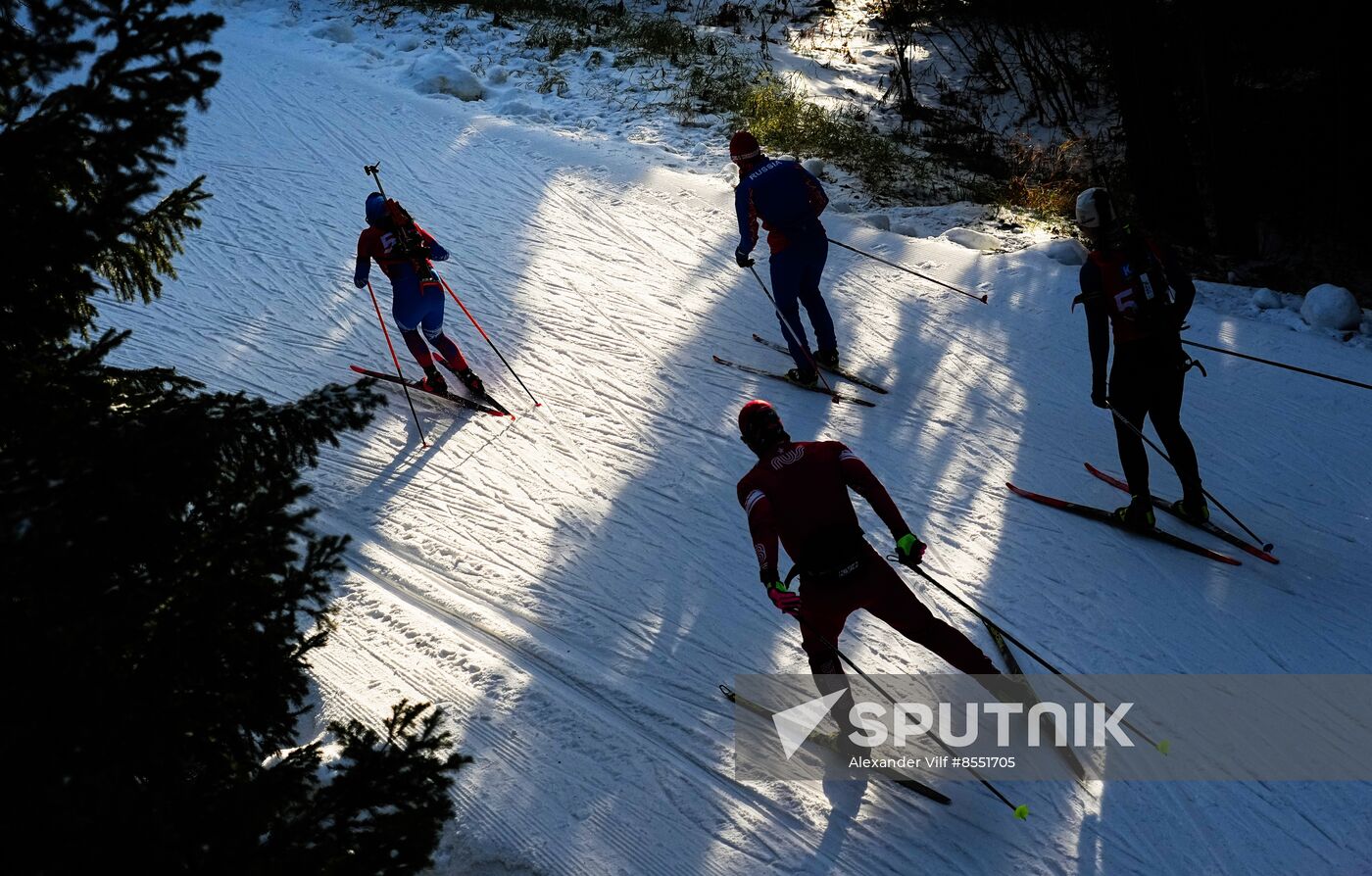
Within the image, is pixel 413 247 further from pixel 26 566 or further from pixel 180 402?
pixel 26 566

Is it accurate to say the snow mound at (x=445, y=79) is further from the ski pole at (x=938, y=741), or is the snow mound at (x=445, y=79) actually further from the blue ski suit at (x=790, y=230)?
the ski pole at (x=938, y=741)

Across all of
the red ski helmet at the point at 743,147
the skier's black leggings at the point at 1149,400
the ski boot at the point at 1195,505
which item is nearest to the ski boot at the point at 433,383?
the red ski helmet at the point at 743,147

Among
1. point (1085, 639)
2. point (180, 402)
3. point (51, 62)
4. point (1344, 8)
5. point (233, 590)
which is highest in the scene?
point (1344, 8)

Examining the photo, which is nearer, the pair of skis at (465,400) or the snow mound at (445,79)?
the pair of skis at (465,400)

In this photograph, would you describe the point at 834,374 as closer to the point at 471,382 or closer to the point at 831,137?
the point at 471,382

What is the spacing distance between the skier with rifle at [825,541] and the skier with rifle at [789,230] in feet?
12.2

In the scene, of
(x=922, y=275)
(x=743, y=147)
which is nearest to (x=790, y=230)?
(x=743, y=147)

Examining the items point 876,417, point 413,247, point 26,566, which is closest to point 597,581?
point 876,417

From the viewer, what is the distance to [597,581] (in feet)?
21.6

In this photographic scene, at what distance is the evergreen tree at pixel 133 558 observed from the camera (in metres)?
2.57

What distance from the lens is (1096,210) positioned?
19.7 ft

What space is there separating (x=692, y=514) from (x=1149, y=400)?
10.1ft

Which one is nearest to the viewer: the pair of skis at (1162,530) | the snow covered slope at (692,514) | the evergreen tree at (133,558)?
the evergreen tree at (133,558)

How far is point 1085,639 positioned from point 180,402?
16.0 feet
